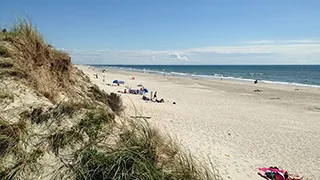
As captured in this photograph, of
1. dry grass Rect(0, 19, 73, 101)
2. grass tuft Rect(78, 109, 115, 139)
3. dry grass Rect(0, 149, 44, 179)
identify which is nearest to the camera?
dry grass Rect(0, 149, 44, 179)

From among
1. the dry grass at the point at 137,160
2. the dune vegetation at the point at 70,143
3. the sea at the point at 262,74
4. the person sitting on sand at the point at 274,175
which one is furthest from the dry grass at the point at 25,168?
the sea at the point at 262,74

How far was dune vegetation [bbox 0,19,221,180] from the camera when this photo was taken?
3121mm

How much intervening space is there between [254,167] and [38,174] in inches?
224

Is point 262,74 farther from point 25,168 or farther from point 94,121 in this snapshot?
point 25,168

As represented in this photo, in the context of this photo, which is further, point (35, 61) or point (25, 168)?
point (35, 61)

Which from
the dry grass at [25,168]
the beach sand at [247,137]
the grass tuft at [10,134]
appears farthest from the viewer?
the beach sand at [247,137]

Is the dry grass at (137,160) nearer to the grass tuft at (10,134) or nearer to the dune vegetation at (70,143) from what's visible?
the dune vegetation at (70,143)

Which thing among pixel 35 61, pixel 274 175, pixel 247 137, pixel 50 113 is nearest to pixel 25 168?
pixel 50 113

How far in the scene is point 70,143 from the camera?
11.6ft

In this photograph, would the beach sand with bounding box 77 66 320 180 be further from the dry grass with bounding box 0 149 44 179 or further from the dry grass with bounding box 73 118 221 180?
the dry grass with bounding box 0 149 44 179

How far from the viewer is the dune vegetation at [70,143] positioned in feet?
10.2

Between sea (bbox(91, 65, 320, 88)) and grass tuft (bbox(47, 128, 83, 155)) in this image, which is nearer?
grass tuft (bbox(47, 128, 83, 155))

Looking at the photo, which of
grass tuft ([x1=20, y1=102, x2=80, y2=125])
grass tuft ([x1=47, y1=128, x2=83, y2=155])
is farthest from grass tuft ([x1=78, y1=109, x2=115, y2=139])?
grass tuft ([x1=20, y1=102, x2=80, y2=125])

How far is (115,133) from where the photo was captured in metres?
3.86
